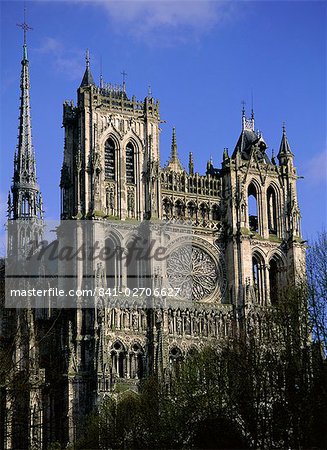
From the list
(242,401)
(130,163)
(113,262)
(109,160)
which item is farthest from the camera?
(130,163)

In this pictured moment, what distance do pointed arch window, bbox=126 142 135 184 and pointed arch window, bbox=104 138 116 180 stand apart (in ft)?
4.59

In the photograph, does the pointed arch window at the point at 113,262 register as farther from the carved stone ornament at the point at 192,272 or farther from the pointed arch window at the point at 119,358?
the pointed arch window at the point at 119,358

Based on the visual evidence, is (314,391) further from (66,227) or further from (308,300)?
(66,227)

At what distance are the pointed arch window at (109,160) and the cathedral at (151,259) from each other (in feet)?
0.34

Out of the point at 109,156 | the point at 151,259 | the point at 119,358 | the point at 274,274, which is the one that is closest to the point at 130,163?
the point at 109,156

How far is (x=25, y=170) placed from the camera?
110 meters

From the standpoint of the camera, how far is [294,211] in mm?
97625

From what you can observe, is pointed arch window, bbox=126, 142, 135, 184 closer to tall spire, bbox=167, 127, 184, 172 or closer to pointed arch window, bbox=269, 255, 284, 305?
tall spire, bbox=167, 127, 184, 172

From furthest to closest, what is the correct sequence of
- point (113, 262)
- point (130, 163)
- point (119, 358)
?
point (130, 163) < point (113, 262) < point (119, 358)

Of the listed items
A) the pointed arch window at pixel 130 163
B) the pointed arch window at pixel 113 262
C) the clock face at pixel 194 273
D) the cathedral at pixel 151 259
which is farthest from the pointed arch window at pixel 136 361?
the pointed arch window at pixel 130 163

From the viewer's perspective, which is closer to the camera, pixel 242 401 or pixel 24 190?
pixel 242 401

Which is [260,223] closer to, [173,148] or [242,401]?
[173,148]

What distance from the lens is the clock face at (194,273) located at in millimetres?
91250

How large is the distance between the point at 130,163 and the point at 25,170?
778 inches
